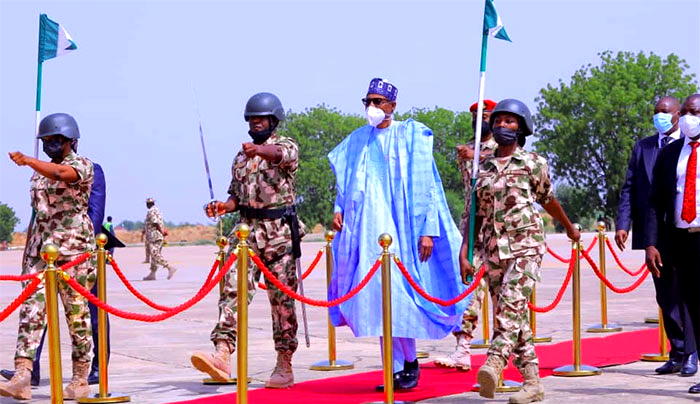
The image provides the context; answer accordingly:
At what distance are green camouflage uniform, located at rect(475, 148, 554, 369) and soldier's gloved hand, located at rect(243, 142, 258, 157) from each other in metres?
1.57

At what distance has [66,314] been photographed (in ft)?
29.1

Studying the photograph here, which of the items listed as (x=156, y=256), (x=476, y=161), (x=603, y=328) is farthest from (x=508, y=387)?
(x=156, y=256)

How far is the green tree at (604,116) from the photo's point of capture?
77.8 m

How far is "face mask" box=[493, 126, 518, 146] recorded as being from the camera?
812cm

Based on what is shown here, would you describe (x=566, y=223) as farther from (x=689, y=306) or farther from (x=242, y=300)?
(x=242, y=300)

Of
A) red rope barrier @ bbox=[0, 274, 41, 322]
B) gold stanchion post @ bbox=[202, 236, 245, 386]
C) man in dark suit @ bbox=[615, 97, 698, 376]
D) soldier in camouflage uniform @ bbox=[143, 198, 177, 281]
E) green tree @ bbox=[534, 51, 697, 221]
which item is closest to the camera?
red rope barrier @ bbox=[0, 274, 41, 322]

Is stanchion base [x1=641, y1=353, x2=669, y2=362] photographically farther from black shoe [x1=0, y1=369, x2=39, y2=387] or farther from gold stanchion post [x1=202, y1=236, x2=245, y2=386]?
black shoe [x1=0, y1=369, x2=39, y2=387]

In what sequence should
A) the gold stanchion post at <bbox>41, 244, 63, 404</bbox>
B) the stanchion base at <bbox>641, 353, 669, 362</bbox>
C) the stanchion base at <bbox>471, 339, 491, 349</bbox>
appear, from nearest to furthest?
the gold stanchion post at <bbox>41, 244, 63, 404</bbox>, the stanchion base at <bbox>641, 353, 669, 362</bbox>, the stanchion base at <bbox>471, 339, 491, 349</bbox>

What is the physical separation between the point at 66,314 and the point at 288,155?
6.31ft

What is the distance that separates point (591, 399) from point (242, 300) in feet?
8.20

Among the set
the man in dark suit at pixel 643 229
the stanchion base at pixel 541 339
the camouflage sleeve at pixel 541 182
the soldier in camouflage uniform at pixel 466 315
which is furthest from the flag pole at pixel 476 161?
the stanchion base at pixel 541 339

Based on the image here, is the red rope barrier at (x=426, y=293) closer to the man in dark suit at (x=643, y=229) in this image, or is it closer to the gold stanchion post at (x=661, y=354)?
the man in dark suit at (x=643, y=229)

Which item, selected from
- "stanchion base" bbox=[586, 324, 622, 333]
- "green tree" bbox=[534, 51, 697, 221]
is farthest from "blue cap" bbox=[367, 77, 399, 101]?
"green tree" bbox=[534, 51, 697, 221]

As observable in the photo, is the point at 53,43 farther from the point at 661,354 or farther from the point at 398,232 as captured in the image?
the point at 661,354
